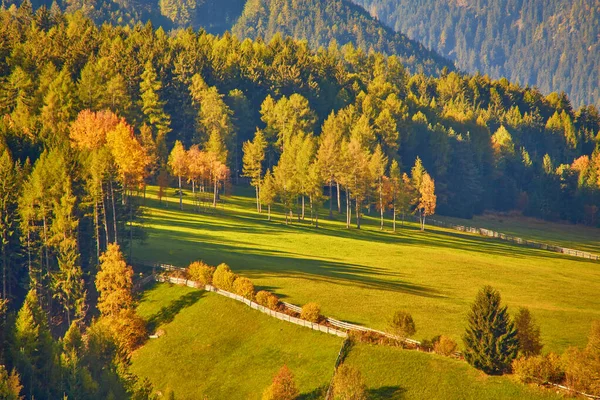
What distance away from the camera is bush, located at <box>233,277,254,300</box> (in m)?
95.3

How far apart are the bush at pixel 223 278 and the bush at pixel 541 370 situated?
126ft

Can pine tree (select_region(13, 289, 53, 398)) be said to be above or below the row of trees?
below

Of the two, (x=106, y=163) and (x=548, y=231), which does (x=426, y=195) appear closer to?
(x=548, y=231)

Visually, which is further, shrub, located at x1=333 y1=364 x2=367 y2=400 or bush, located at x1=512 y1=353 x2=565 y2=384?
shrub, located at x1=333 y1=364 x2=367 y2=400

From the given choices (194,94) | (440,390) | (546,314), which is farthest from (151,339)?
(194,94)

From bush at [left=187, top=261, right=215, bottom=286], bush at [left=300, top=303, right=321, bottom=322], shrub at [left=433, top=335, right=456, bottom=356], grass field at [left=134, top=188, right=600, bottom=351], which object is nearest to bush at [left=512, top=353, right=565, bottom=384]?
shrub at [left=433, top=335, right=456, bottom=356]

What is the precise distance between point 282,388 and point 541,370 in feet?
71.3

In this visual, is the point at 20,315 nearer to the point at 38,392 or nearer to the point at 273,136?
the point at 38,392

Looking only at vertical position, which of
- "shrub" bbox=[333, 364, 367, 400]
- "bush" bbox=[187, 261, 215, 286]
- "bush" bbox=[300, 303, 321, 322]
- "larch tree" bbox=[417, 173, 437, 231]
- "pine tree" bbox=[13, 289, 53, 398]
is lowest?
"pine tree" bbox=[13, 289, 53, 398]

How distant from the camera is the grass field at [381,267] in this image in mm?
92250

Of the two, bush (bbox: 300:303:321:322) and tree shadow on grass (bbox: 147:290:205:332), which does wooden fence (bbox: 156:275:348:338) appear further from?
tree shadow on grass (bbox: 147:290:205:332)

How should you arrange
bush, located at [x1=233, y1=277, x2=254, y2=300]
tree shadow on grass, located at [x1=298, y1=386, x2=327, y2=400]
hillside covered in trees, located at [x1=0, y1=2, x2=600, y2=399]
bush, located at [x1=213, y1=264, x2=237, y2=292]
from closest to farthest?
tree shadow on grass, located at [x1=298, y1=386, x2=327, y2=400] < hillside covered in trees, located at [x1=0, y1=2, x2=600, y2=399] < bush, located at [x1=233, y1=277, x2=254, y2=300] < bush, located at [x1=213, y1=264, x2=237, y2=292]

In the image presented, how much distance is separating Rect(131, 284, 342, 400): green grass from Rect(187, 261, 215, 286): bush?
5.12 ft

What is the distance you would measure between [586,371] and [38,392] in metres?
51.9
